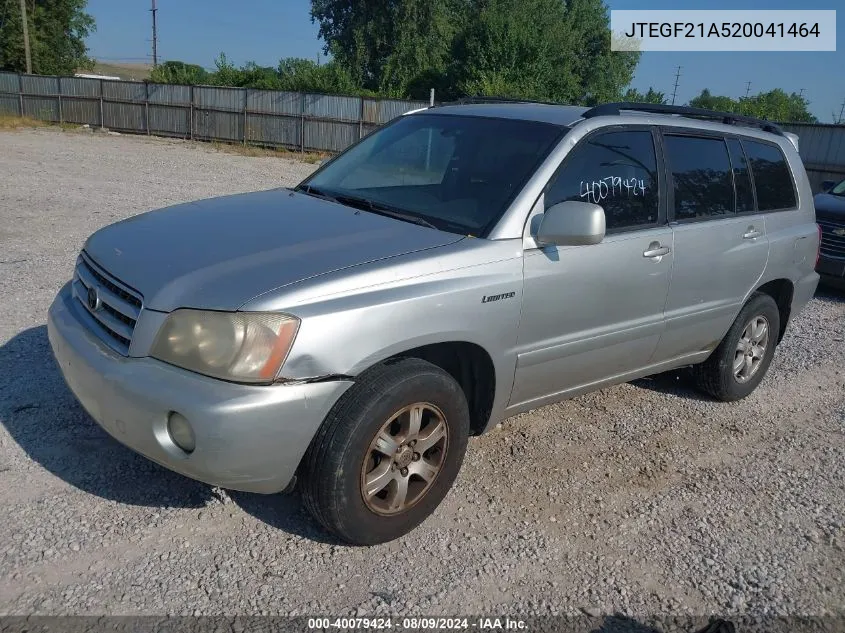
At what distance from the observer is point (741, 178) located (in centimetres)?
467

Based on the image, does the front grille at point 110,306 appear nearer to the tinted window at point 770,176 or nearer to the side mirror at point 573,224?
A: the side mirror at point 573,224

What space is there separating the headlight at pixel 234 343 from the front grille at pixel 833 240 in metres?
8.16

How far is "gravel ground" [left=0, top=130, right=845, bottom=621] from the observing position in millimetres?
2775

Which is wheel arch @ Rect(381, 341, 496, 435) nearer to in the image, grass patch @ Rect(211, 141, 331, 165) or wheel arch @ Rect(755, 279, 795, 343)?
wheel arch @ Rect(755, 279, 795, 343)

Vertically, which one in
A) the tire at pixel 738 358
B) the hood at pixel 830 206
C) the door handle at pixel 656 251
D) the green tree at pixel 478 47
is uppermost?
the green tree at pixel 478 47

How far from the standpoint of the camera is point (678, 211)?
4.14 m

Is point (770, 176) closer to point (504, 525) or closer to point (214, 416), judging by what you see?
point (504, 525)

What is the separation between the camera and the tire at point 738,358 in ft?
15.8

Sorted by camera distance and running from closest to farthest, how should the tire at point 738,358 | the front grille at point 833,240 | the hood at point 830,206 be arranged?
the tire at point 738,358
the front grille at point 833,240
the hood at point 830,206

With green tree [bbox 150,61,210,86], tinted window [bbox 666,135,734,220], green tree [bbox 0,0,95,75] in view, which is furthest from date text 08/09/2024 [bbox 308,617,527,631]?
green tree [bbox 0,0,95,75]

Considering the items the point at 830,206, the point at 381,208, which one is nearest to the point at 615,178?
the point at 381,208

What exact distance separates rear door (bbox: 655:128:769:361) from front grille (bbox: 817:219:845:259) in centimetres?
476

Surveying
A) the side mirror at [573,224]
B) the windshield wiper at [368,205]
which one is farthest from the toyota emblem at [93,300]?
the side mirror at [573,224]

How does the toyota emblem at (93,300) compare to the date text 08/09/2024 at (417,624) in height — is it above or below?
above
